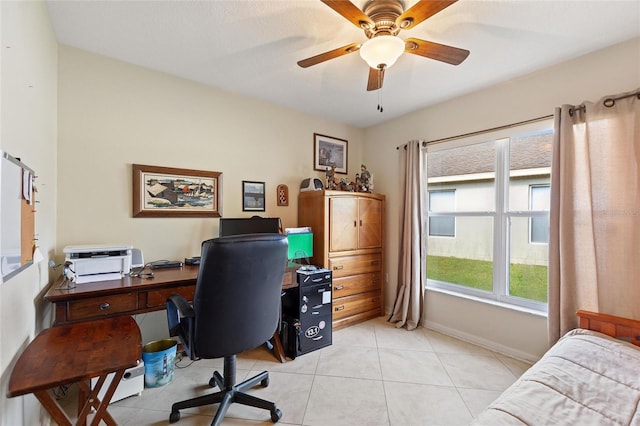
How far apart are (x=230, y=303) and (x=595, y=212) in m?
2.57

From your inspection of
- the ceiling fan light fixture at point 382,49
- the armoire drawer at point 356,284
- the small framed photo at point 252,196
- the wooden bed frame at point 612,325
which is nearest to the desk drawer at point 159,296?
the small framed photo at point 252,196

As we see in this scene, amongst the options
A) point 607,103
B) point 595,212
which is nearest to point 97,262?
point 595,212

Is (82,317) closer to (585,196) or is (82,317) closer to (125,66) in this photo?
(125,66)

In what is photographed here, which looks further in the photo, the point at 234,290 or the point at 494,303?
the point at 494,303

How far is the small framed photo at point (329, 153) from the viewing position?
352 centimetres

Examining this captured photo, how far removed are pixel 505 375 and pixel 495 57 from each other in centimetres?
251

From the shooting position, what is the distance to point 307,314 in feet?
8.42

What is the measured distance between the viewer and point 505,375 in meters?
2.16

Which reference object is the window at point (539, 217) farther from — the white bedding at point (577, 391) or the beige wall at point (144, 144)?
the beige wall at point (144, 144)

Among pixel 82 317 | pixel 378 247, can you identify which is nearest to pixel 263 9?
pixel 82 317

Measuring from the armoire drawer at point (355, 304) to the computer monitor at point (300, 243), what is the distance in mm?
624

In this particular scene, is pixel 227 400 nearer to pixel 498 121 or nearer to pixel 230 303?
pixel 230 303

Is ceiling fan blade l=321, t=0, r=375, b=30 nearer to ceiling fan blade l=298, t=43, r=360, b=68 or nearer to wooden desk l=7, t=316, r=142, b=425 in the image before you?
ceiling fan blade l=298, t=43, r=360, b=68

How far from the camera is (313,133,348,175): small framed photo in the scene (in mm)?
3516
